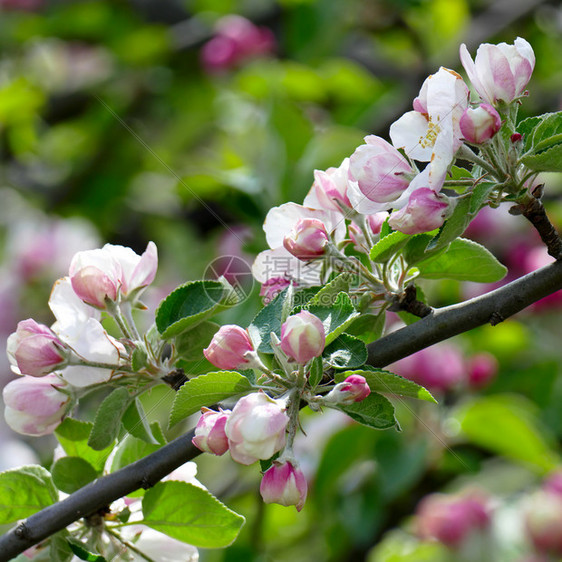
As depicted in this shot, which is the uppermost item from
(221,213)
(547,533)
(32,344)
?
(32,344)

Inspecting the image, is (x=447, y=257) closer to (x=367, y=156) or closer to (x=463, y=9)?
Result: (x=367, y=156)

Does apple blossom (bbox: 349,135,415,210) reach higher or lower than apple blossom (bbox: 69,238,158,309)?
higher

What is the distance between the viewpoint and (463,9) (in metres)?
2.34

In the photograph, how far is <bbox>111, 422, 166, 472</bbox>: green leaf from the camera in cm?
81

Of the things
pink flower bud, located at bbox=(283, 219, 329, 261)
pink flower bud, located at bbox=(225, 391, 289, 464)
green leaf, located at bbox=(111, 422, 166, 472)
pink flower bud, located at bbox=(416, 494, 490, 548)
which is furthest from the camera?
pink flower bud, located at bbox=(416, 494, 490, 548)

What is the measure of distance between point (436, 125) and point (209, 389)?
0.96 ft

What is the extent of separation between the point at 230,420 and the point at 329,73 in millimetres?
1751

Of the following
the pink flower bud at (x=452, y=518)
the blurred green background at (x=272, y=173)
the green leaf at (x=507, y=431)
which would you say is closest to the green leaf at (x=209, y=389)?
the blurred green background at (x=272, y=173)

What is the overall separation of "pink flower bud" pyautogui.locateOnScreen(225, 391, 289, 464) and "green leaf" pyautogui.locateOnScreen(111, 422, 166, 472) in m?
0.22

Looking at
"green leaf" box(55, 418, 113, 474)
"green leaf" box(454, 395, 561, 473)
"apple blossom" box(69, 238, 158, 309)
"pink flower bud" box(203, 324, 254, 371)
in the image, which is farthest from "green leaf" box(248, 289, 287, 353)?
"green leaf" box(454, 395, 561, 473)

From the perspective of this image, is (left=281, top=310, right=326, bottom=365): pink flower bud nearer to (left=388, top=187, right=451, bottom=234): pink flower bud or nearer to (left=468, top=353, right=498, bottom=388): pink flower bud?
(left=388, top=187, right=451, bottom=234): pink flower bud

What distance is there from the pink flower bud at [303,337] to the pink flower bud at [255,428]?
4 cm

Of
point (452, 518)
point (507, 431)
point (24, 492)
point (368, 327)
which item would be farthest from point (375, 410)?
point (452, 518)

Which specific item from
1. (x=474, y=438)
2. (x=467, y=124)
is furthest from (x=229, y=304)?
(x=474, y=438)
